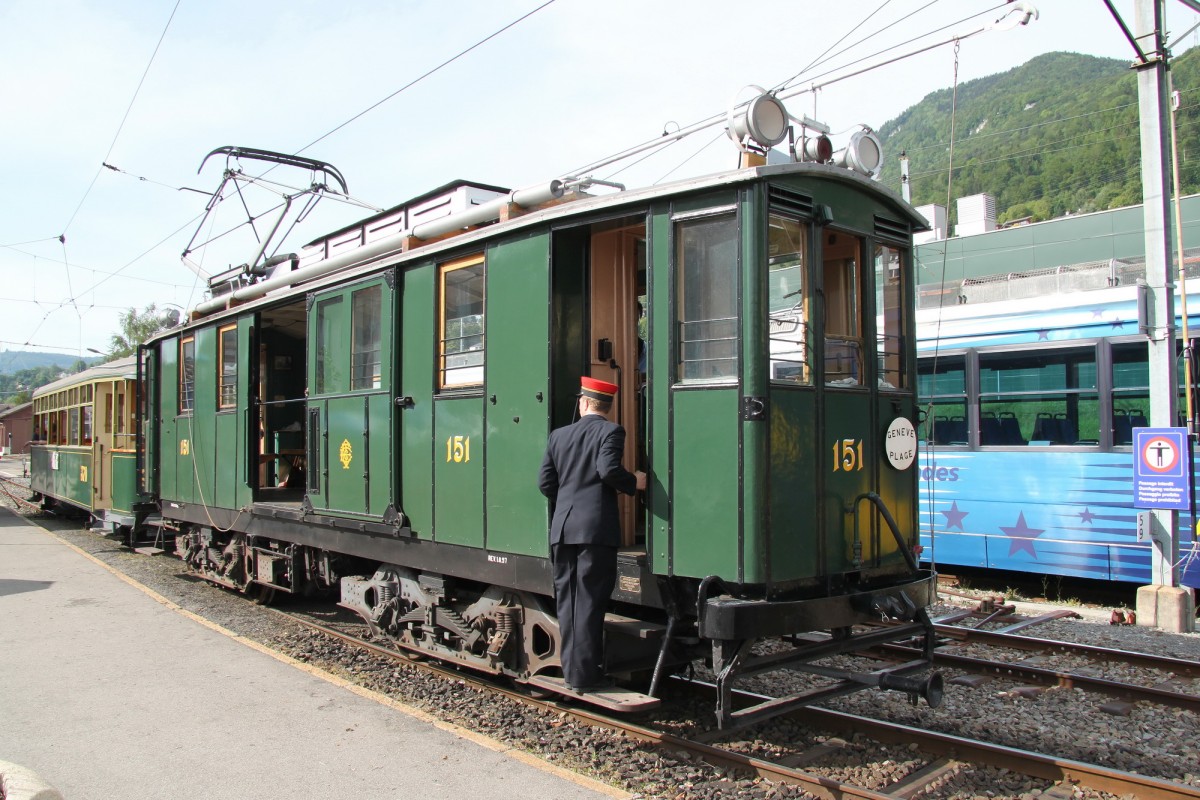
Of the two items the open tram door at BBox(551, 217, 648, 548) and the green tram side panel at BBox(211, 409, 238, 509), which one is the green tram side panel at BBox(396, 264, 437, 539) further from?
the green tram side panel at BBox(211, 409, 238, 509)

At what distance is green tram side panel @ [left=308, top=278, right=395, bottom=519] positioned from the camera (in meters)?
7.18

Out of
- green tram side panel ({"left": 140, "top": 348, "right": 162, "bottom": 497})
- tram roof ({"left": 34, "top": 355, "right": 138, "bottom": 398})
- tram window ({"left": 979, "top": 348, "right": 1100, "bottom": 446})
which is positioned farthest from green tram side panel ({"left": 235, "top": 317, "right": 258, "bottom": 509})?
A: tram window ({"left": 979, "top": 348, "right": 1100, "bottom": 446})

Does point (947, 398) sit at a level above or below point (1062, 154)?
below

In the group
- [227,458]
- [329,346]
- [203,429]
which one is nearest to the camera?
[329,346]

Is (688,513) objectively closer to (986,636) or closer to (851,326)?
(851,326)

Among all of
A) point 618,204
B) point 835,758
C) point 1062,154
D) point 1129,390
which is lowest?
point 835,758

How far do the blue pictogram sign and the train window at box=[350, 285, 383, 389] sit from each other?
7.21 metres

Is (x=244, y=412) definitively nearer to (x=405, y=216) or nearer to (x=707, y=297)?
(x=405, y=216)

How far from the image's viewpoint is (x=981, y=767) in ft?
16.2

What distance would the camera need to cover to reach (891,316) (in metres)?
5.89

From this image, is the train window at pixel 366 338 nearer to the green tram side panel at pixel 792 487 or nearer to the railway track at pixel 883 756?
the railway track at pixel 883 756

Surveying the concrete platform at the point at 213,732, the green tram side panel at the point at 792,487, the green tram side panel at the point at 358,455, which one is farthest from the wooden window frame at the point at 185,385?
the green tram side panel at the point at 792,487

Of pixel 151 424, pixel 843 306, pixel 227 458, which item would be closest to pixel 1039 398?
pixel 843 306

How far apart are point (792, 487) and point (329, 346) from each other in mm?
4897
